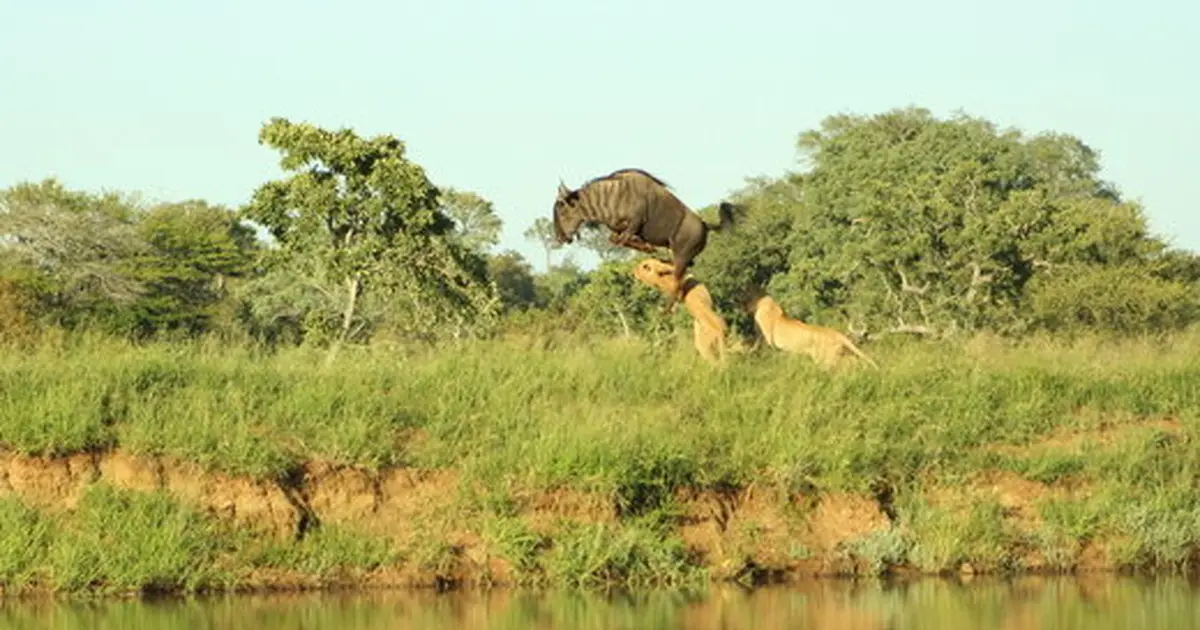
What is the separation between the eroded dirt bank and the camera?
1700cm

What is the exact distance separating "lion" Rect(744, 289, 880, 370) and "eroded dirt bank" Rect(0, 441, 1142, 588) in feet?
7.99

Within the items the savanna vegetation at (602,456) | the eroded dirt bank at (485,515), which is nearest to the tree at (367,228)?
the savanna vegetation at (602,456)

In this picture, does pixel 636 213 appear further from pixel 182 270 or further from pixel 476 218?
pixel 476 218

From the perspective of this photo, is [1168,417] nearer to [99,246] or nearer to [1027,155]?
[99,246]

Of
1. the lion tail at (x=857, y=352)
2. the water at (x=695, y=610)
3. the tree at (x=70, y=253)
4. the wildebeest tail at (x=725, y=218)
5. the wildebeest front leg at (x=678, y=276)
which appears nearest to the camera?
the water at (x=695, y=610)

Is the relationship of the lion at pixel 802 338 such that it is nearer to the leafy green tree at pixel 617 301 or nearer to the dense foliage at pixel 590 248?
the dense foliage at pixel 590 248

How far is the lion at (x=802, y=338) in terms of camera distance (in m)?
20.6

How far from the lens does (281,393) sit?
709 inches

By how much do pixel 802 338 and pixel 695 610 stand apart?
18.4 feet

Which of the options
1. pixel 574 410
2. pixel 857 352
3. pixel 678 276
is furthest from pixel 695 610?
pixel 678 276

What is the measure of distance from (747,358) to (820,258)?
84.6 ft

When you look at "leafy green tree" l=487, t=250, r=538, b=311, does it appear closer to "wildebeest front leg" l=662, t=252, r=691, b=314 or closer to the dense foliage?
the dense foliage

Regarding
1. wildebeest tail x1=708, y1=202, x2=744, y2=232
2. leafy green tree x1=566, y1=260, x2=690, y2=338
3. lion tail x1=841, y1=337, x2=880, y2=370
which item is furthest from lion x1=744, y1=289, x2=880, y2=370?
leafy green tree x1=566, y1=260, x2=690, y2=338

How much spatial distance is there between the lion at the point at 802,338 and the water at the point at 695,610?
3552mm
